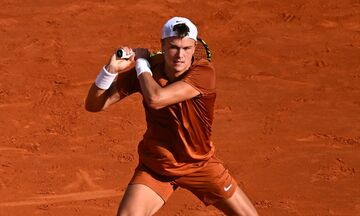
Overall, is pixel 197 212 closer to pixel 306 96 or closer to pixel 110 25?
pixel 306 96

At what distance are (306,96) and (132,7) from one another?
4086 millimetres

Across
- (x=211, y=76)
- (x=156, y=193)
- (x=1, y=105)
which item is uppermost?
(x=211, y=76)

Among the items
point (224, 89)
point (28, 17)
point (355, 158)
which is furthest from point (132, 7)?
point (355, 158)

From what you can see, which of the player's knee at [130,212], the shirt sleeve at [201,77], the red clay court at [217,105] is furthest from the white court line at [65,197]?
the shirt sleeve at [201,77]

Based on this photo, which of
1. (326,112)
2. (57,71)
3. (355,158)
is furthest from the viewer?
(57,71)

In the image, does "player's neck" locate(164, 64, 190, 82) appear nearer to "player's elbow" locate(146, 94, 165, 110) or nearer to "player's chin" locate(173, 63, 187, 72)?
"player's chin" locate(173, 63, 187, 72)

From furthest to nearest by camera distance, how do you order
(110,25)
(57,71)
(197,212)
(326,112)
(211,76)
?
(110,25), (57,71), (326,112), (197,212), (211,76)

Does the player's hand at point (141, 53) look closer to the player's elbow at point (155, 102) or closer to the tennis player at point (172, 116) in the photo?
the tennis player at point (172, 116)

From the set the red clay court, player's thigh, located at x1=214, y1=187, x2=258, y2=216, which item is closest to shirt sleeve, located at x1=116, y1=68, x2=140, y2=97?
player's thigh, located at x1=214, y1=187, x2=258, y2=216

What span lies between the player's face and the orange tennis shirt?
0.31 ft

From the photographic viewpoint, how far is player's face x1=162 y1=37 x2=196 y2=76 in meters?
6.05

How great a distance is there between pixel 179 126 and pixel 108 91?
2.16 feet

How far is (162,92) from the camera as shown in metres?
5.95

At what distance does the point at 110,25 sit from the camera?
43.1 ft
